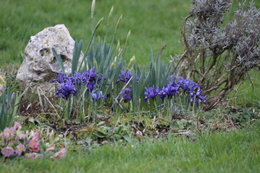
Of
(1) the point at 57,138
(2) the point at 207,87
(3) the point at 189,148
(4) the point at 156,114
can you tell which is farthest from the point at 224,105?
(1) the point at 57,138

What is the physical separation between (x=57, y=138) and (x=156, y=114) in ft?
4.44

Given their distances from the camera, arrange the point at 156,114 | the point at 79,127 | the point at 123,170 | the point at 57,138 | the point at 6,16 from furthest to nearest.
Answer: the point at 6,16 → the point at 156,114 → the point at 79,127 → the point at 57,138 → the point at 123,170

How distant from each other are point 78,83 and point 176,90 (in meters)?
0.99

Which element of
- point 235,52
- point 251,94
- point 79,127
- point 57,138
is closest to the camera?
point 57,138

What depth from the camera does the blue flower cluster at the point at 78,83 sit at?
4.69m

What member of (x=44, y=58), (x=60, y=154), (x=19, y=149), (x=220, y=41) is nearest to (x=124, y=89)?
(x=44, y=58)

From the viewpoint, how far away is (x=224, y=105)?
5809mm

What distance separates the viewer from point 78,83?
4.88 metres

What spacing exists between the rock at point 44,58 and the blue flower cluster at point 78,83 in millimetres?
648

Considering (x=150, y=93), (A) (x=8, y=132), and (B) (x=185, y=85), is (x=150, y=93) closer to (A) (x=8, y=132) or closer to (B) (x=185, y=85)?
(B) (x=185, y=85)

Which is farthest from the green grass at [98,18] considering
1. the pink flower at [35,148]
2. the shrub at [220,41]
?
the pink flower at [35,148]

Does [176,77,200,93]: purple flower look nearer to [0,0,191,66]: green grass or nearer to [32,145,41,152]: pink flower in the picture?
[32,145,41,152]: pink flower

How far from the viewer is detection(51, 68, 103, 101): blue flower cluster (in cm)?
469

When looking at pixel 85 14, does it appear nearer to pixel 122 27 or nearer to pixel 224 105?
pixel 122 27
